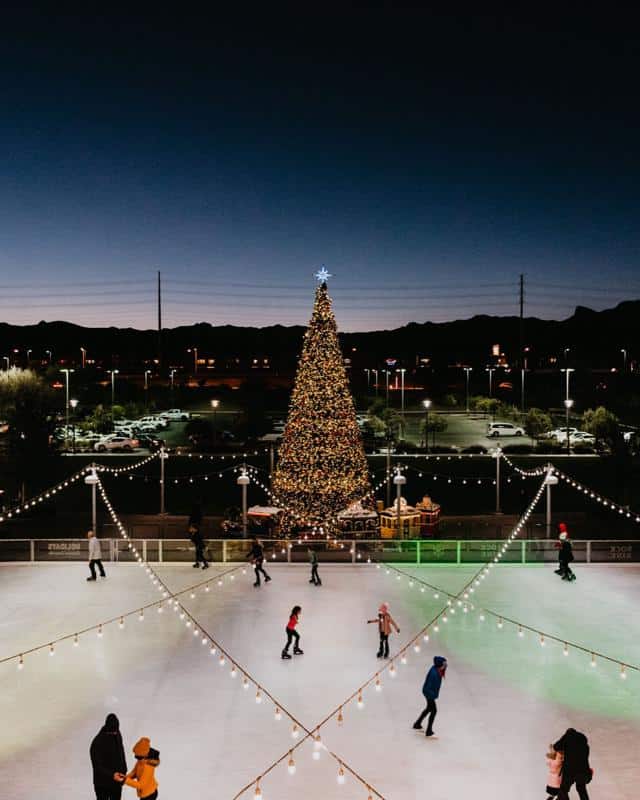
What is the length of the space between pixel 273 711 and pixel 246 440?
37.5 metres

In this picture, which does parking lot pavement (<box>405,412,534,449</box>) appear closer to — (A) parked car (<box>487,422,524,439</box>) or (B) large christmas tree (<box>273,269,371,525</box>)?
(A) parked car (<box>487,422,524,439</box>)

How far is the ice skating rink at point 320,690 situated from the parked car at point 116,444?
28.2 metres

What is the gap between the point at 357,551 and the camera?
18.4 metres

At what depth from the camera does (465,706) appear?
10141mm

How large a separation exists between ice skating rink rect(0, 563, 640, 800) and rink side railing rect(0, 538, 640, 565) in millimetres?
1562

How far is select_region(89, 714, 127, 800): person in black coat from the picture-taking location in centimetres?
688

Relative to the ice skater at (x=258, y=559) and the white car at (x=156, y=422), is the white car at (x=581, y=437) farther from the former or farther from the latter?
the ice skater at (x=258, y=559)

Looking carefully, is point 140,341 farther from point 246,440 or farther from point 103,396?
point 246,440

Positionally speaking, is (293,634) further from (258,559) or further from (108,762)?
(108,762)

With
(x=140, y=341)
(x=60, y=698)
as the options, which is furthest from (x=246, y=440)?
(x=140, y=341)

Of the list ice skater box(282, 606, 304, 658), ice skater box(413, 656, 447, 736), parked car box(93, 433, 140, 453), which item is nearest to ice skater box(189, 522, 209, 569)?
ice skater box(282, 606, 304, 658)

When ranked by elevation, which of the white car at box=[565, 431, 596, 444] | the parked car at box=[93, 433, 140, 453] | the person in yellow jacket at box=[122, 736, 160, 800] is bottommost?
the parked car at box=[93, 433, 140, 453]

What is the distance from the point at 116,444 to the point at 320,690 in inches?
1431

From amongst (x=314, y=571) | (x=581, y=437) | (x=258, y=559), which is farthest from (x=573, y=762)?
(x=581, y=437)
